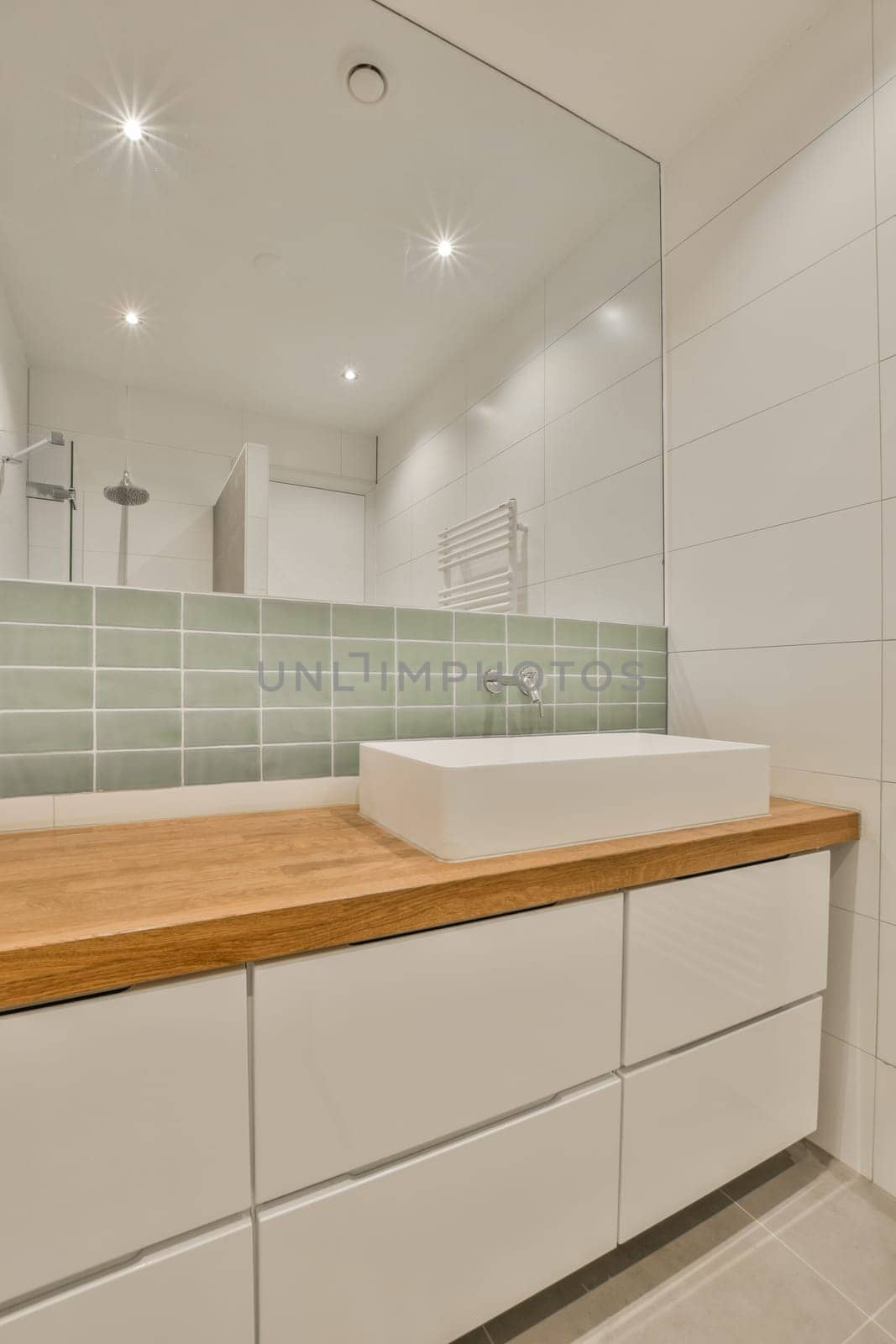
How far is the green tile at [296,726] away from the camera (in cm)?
129

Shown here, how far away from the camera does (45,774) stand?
3.63 ft

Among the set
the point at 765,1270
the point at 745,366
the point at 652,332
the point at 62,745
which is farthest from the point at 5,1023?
the point at 652,332

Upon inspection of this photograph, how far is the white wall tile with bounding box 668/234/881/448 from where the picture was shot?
1.33 m

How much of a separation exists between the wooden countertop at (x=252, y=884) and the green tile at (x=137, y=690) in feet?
0.72

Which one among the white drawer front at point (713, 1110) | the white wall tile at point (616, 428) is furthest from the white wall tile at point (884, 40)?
the white drawer front at point (713, 1110)

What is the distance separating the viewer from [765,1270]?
113 cm

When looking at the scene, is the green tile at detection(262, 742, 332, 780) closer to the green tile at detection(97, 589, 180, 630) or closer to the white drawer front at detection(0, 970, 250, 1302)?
the green tile at detection(97, 589, 180, 630)

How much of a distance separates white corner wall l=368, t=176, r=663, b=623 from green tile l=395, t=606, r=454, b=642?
0.26 metres

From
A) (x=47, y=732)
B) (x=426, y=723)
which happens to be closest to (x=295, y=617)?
(x=426, y=723)

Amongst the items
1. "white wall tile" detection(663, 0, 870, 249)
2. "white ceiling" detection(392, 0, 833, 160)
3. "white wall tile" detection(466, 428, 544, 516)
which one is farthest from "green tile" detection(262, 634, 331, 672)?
"white wall tile" detection(663, 0, 870, 249)

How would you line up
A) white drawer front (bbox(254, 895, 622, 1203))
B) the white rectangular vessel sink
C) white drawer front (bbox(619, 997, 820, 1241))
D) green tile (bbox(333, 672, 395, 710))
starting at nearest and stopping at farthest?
white drawer front (bbox(254, 895, 622, 1203))
the white rectangular vessel sink
white drawer front (bbox(619, 997, 820, 1241))
green tile (bbox(333, 672, 395, 710))

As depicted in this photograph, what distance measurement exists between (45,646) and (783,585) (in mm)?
1539

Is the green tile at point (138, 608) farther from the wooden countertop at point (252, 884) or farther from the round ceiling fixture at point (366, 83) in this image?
the round ceiling fixture at point (366, 83)

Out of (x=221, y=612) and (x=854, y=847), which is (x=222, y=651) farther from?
(x=854, y=847)
